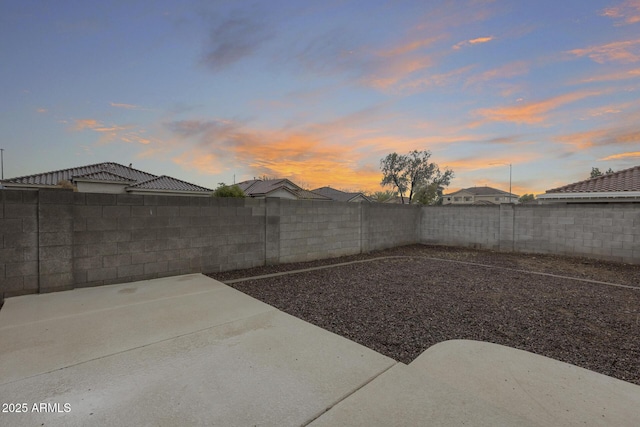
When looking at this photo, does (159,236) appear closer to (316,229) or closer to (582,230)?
(316,229)

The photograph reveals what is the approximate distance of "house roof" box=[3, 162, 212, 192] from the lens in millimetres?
13695

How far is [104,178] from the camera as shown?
14562 mm

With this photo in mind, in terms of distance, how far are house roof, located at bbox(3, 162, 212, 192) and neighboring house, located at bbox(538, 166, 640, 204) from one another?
1691cm

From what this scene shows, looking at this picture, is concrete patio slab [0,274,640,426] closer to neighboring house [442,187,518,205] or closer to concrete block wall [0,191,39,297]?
concrete block wall [0,191,39,297]

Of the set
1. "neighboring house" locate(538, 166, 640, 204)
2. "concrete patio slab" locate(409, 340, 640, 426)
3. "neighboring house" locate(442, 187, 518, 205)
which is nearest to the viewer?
A: "concrete patio slab" locate(409, 340, 640, 426)

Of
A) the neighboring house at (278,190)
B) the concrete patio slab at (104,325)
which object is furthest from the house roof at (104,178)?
the concrete patio slab at (104,325)

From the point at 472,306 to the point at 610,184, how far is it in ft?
31.3

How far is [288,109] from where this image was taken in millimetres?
9844

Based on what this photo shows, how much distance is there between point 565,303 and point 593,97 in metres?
7.03

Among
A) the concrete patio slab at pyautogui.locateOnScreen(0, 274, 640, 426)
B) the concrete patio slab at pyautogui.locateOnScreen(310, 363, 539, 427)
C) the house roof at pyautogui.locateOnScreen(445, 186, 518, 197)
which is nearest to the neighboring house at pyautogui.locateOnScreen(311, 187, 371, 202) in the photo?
the concrete patio slab at pyautogui.locateOnScreen(0, 274, 640, 426)

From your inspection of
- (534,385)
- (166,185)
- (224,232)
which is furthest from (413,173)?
(534,385)

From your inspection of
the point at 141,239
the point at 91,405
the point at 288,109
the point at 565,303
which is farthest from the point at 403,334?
the point at 288,109

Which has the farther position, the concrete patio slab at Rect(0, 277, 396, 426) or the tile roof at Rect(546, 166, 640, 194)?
the tile roof at Rect(546, 166, 640, 194)

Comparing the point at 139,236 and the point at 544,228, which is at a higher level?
the point at 139,236
